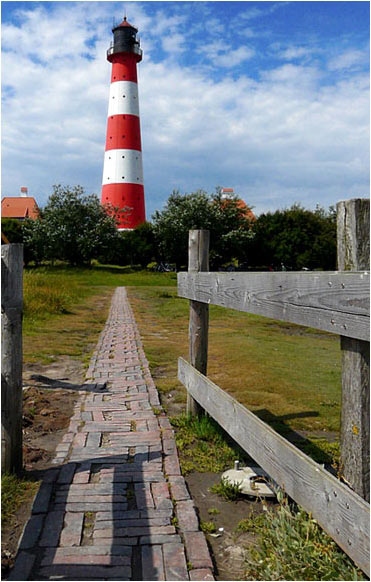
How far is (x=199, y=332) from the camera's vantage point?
445cm

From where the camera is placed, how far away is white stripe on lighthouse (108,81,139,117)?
1576 inches

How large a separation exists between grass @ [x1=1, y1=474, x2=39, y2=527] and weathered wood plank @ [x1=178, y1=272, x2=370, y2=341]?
169cm

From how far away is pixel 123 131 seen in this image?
40.1 meters

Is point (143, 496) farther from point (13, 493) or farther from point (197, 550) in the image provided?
point (13, 493)

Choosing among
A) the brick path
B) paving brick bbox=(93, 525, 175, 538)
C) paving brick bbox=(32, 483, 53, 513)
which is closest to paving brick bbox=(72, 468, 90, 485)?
the brick path

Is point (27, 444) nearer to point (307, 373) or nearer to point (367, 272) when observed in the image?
point (367, 272)

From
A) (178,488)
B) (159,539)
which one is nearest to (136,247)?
(178,488)

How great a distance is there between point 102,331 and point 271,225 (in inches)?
1473

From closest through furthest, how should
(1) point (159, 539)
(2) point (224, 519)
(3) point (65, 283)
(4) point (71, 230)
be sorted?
(1) point (159, 539), (2) point (224, 519), (3) point (65, 283), (4) point (71, 230)

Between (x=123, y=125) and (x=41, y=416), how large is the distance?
125 feet

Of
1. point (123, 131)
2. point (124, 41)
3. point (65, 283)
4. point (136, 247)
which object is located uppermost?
point (124, 41)

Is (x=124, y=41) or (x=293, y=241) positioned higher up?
(x=124, y=41)

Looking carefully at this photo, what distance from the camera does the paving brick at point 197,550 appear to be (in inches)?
95.6

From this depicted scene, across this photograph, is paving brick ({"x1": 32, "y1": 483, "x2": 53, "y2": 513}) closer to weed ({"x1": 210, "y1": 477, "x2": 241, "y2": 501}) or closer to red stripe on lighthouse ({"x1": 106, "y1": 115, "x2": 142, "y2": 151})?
weed ({"x1": 210, "y1": 477, "x2": 241, "y2": 501})
